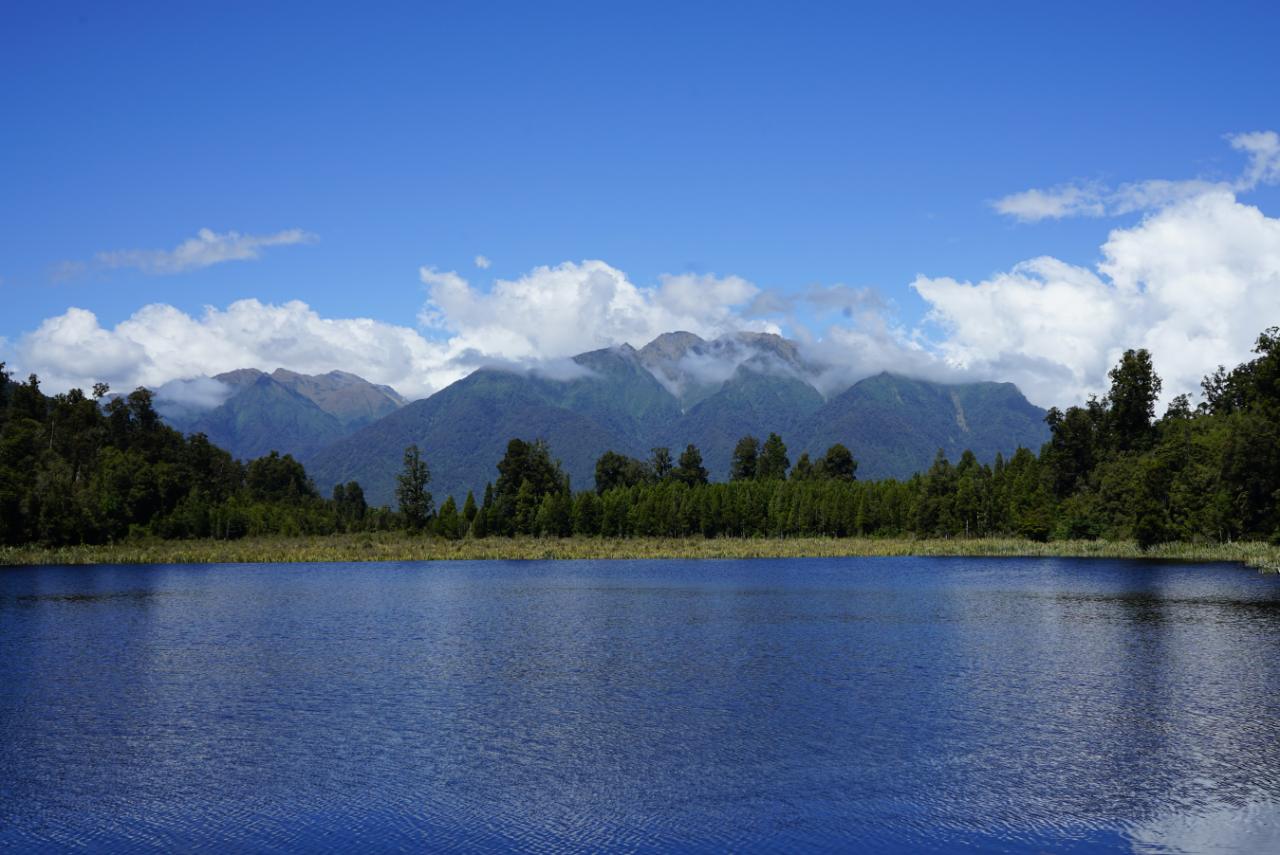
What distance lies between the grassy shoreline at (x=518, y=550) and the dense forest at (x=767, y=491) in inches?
170

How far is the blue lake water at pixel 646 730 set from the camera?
22.0m

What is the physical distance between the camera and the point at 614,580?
3760 inches

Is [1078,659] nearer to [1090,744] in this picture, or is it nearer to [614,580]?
[1090,744]

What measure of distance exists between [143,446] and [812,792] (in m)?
180

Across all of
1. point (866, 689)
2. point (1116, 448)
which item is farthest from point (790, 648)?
point (1116, 448)

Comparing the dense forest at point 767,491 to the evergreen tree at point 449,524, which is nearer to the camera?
the dense forest at point 767,491

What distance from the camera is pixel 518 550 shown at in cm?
13625

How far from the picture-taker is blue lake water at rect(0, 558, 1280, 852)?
21984 millimetres

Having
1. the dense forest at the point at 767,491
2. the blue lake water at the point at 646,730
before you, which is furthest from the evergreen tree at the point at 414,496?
the blue lake water at the point at 646,730

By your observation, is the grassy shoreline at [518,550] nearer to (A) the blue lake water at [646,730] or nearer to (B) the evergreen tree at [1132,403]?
(B) the evergreen tree at [1132,403]

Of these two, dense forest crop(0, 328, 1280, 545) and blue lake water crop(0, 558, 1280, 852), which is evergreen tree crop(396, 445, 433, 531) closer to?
dense forest crop(0, 328, 1280, 545)

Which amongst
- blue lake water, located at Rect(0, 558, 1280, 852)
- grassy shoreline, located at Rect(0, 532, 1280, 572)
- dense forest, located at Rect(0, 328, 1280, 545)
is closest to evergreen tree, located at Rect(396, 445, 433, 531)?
dense forest, located at Rect(0, 328, 1280, 545)

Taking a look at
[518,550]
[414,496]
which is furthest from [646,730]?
[414,496]

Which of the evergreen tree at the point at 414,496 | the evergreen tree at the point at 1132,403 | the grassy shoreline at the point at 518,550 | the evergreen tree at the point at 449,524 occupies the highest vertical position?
the evergreen tree at the point at 1132,403
